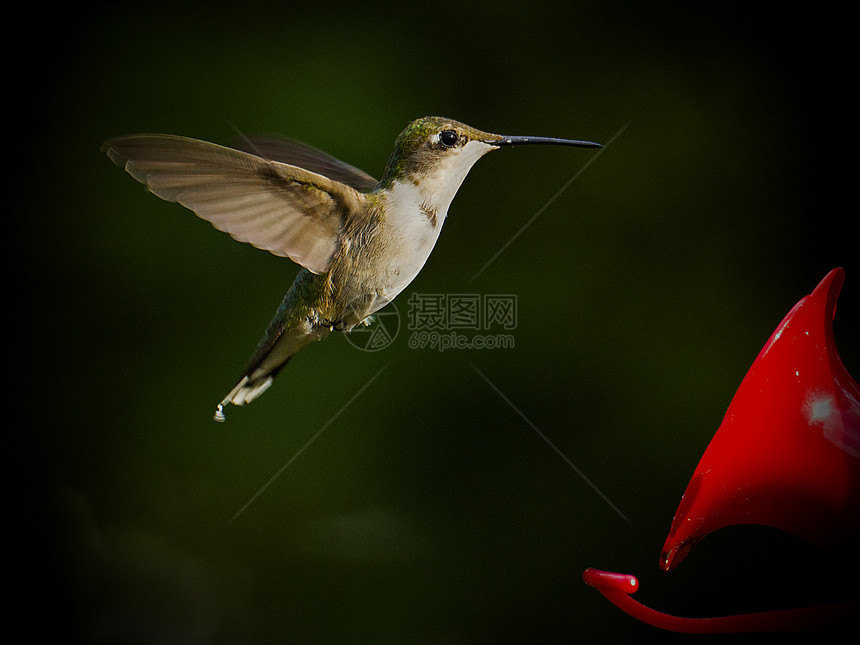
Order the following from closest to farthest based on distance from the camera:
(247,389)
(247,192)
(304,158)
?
(247,192)
(247,389)
(304,158)

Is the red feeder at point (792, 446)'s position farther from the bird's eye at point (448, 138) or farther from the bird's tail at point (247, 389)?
the bird's tail at point (247, 389)

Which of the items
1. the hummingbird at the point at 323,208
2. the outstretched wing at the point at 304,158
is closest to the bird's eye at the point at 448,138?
the hummingbird at the point at 323,208

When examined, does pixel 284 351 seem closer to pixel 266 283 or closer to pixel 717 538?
pixel 266 283

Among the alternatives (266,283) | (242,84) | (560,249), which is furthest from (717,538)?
(242,84)

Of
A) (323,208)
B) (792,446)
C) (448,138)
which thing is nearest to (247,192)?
(323,208)

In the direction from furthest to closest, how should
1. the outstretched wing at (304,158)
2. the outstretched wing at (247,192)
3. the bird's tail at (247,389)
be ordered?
the outstretched wing at (304,158) < the bird's tail at (247,389) < the outstretched wing at (247,192)

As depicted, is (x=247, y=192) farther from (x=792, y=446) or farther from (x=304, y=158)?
(x=792, y=446)

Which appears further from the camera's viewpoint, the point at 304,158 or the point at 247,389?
the point at 304,158
